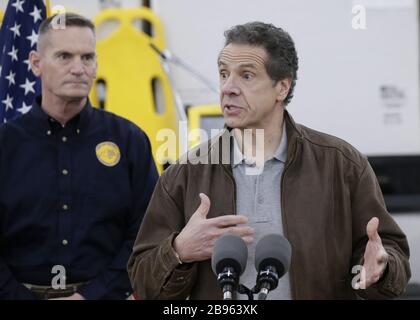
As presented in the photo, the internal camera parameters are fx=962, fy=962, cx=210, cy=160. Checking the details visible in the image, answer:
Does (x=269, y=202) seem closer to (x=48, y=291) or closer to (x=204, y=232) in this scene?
(x=204, y=232)

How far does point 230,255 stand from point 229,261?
0.06ft

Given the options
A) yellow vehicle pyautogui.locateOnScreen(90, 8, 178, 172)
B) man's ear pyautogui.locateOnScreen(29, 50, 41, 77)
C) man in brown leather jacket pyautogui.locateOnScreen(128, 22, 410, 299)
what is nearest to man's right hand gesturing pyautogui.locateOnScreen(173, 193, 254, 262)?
man in brown leather jacket pyautogui.locateOnScreen(128, 22, 410, 299)

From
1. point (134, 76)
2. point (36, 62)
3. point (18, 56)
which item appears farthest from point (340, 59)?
point (36, 62)

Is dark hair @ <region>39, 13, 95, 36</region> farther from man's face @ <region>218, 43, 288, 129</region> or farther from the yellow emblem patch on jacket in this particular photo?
man's face @ <region>218, 43, 288, 129</region>

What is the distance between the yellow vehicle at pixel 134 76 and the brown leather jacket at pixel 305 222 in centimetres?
296

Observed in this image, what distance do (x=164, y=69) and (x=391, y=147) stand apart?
1556mm

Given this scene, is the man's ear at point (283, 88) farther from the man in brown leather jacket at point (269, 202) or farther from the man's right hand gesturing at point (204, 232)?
the man's right hand gesturing at point (204, 232)

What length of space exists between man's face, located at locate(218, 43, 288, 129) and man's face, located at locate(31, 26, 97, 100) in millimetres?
884

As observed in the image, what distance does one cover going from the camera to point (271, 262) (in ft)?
8.38

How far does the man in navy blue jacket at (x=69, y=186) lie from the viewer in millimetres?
3771

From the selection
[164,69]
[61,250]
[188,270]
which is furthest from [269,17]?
[188,270]

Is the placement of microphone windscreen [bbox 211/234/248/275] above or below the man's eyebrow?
below

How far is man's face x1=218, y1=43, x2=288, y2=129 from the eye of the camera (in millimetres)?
3176

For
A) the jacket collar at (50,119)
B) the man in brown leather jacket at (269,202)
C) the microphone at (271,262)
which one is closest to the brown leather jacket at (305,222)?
the man in brown leather jacket at (269,202)
